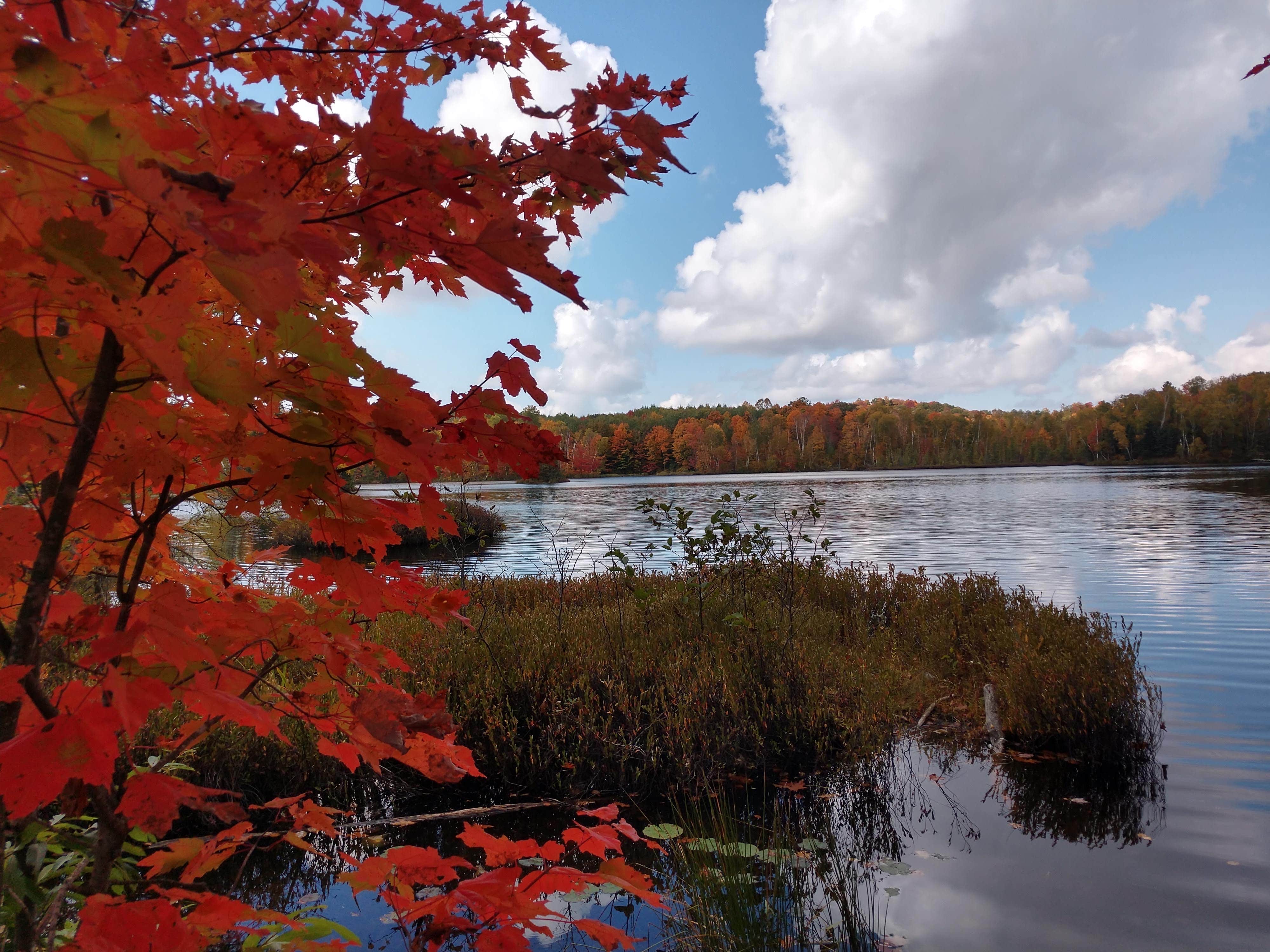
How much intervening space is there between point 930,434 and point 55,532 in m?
123

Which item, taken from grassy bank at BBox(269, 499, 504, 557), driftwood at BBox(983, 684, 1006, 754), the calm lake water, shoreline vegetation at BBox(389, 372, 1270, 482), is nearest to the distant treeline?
shoreline vegetation at BBox(389, 372, 1270, 482)

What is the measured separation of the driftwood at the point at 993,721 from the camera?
227 inches

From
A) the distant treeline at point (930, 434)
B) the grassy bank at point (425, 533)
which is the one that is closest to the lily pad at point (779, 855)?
the grassy bank at point (425, 533)

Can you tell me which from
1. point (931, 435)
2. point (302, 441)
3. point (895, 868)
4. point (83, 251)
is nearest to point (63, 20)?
point (83, 251)

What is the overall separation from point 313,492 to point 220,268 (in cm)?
55

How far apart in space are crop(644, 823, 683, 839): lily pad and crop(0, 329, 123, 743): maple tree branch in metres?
3.39

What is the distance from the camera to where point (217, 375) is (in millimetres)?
1008

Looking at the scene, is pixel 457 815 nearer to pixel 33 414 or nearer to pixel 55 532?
pixel 55 532

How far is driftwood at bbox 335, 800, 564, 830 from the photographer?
4062 mm

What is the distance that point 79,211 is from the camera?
863 millimetres

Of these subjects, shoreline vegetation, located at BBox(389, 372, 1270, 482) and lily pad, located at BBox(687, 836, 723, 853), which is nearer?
lily pad, located at BBox(687, 836, 723, 853)

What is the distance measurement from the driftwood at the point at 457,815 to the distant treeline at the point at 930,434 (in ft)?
274

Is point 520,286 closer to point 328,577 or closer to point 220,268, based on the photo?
point 220,268

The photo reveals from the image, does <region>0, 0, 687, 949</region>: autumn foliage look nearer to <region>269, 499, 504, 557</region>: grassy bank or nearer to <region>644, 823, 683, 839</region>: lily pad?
<region>644, 823, 683, 839</region>: lily pad
